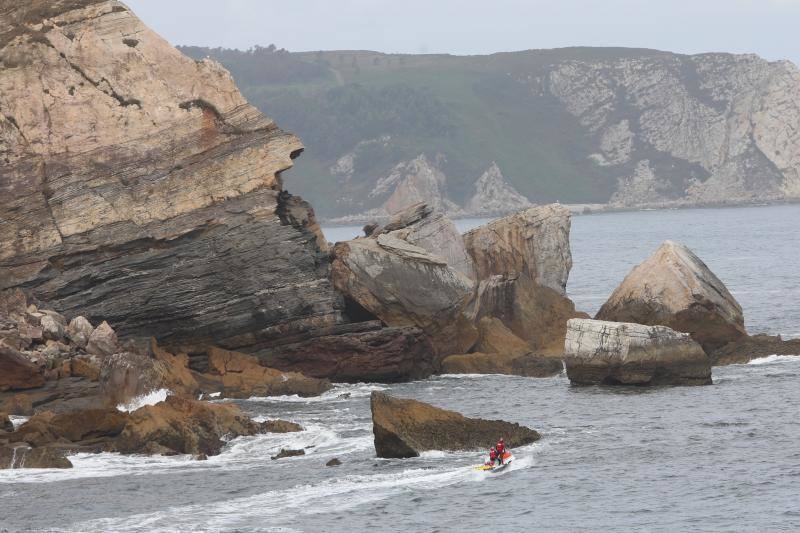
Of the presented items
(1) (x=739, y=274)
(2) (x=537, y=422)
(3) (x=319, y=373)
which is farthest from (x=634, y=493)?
(1) (x=739, y=274)

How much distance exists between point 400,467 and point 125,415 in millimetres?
9355

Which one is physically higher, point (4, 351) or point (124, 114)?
point (124, 114)

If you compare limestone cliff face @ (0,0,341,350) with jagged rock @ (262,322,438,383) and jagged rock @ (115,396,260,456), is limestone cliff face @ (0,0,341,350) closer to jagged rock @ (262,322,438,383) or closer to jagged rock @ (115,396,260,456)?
jagged rock @ (262,322,438,383)

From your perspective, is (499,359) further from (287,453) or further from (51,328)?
(51,328)

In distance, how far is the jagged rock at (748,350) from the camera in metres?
55.4

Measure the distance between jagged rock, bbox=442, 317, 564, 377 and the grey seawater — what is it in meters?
3.89

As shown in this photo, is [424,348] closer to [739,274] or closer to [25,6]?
[25,6]

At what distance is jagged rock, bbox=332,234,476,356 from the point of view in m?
55.1

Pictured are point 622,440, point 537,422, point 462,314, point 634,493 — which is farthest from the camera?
point 462,314

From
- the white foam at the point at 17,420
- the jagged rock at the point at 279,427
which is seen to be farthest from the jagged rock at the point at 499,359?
the white foam at the point at 17,420

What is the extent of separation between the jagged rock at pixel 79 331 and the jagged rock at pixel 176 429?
28.3 feet

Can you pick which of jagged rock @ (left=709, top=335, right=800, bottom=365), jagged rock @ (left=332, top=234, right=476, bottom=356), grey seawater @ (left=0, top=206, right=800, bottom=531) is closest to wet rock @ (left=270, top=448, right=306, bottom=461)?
grey seawater @ (left=0, top=206, right=800, bottom=531)

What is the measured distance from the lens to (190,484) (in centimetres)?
3656

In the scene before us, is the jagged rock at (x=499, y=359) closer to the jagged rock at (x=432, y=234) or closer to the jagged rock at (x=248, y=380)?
the jagged rock at (x=432, y=234)
